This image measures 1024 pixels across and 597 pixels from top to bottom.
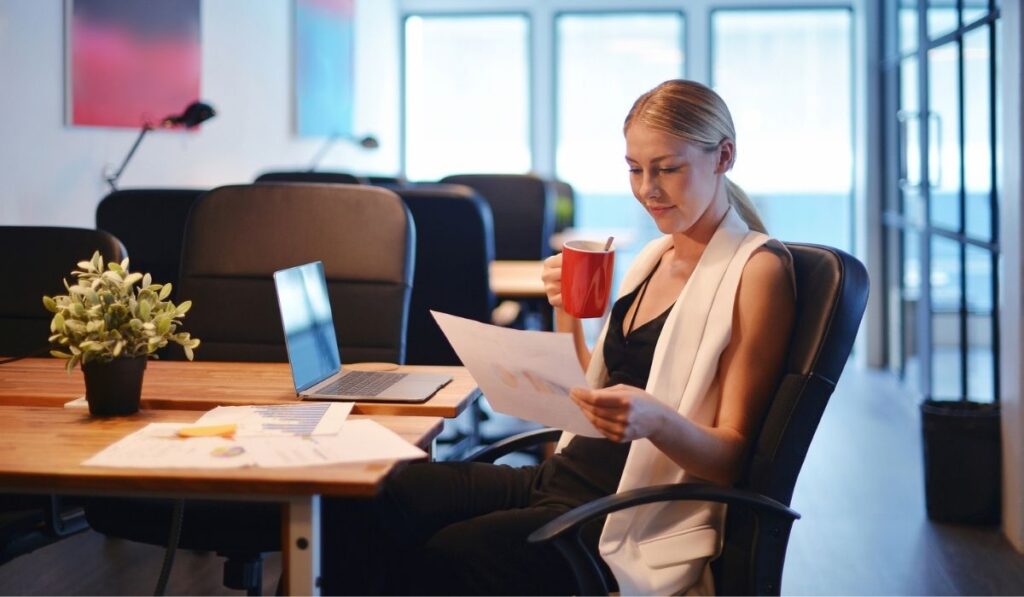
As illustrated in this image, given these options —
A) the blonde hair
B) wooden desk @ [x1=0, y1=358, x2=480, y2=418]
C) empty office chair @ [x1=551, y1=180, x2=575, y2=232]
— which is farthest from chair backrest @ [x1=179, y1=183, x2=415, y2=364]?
empty office chair @ [x1=551, y1=180, x2=575, y2=232]

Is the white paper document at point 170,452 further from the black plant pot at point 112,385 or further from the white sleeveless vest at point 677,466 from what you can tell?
the white sleeveless vest at point 677,466

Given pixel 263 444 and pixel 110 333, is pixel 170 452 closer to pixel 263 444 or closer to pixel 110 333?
pixel 263 444

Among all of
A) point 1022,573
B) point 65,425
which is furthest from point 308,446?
point 1022,573

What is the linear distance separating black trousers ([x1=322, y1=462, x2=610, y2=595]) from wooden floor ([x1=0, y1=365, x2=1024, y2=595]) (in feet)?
4.16

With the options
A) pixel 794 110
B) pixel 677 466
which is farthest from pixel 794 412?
pixel 794 110

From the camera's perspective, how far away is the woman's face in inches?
73.9

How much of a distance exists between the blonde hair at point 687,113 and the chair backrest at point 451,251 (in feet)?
5.55

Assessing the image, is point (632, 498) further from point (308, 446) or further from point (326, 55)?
point (326, 55)

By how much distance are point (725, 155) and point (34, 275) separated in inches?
60.2

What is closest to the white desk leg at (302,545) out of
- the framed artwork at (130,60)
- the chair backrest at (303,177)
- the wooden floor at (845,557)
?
the wooden floor at (845,557)

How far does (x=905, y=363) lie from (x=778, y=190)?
8.33 ft

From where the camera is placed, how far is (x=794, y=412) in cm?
173

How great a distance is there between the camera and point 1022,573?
332 centimetres

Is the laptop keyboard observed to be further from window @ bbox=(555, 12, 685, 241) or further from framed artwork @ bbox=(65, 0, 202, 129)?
window @ bbox=(555, 12, 685, 241)
